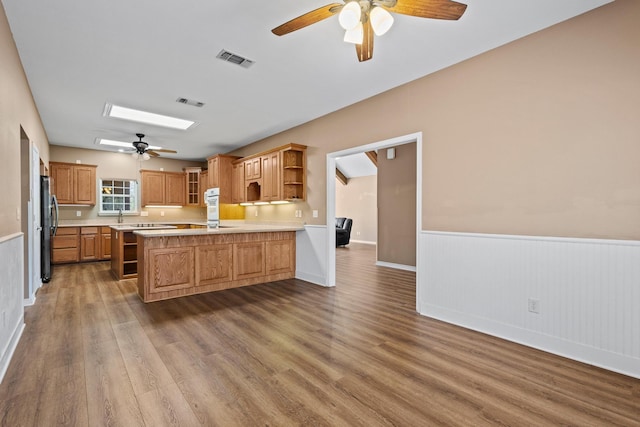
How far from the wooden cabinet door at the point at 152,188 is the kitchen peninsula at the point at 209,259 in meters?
4.24

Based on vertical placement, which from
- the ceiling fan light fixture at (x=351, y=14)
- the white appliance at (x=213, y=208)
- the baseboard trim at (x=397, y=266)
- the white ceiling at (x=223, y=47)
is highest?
the white ceiling at (x=223, y=47)

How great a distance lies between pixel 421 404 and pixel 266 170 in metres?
4.82

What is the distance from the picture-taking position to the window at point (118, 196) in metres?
7.89

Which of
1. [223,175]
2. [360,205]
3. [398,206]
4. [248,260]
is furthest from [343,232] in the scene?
[248,260]

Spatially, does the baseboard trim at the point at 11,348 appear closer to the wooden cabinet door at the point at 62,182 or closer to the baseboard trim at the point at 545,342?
the baseboard trim at the point at 545,342

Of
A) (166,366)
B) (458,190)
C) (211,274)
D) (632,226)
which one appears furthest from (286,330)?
(632,226)

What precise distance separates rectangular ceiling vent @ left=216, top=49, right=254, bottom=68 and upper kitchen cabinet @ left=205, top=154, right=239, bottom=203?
4.02 meters

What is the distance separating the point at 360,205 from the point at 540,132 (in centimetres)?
943

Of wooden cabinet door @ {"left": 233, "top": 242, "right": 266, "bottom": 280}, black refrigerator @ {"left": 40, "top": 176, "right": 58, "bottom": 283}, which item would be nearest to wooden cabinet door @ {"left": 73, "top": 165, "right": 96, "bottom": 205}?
black refrigerator @ {"left": 40, "top": 176, "right": 58, "bottom": 283}

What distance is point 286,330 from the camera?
121 inches

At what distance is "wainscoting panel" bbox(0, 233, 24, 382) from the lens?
2.34 m

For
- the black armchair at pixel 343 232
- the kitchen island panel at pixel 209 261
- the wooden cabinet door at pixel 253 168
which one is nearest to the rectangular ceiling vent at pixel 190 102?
the wooden cabinet door at pixel 253 168

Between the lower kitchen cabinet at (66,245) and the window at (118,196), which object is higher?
the window at (118,196)

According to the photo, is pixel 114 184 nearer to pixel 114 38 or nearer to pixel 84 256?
pixel 84 256
